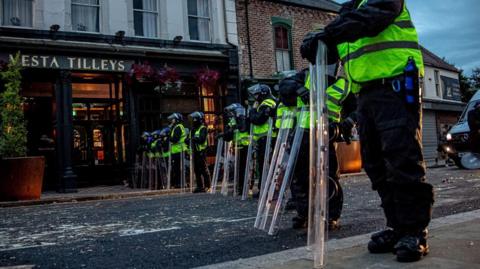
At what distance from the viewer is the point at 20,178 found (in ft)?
35.6

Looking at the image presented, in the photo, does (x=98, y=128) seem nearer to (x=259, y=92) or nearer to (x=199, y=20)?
(x=199, y=20)

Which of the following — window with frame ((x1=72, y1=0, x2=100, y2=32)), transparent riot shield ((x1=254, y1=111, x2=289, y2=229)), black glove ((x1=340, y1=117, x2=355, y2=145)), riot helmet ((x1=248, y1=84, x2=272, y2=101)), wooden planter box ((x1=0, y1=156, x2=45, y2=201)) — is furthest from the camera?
window with frame ((x1=72, y1=0, x2=100, y2=32))

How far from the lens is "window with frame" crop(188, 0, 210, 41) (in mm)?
17531

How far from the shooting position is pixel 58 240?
5184mm

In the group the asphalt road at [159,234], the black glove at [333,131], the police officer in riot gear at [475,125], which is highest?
the black glove at [333,131]

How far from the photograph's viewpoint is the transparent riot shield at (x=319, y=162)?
116 inches

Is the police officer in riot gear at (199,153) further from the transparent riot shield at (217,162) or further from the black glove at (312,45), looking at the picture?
the black glove at (312,45)

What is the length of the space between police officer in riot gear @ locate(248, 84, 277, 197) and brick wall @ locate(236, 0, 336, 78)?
9.01 m

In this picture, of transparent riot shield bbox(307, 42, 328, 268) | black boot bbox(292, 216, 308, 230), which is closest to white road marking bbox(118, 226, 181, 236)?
black boot bbox(292, 216, 308, 230)

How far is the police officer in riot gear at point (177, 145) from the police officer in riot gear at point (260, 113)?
14.1 ft

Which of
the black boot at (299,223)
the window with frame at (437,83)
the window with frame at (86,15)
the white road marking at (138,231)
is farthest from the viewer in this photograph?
the window with frame at (437,83)

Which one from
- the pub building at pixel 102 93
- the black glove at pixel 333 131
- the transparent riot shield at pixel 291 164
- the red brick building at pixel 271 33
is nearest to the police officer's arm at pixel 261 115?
the transparent riot shield at pixel 291 164

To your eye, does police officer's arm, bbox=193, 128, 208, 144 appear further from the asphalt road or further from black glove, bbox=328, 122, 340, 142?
black glove, bbox=328, 122, 340, 142

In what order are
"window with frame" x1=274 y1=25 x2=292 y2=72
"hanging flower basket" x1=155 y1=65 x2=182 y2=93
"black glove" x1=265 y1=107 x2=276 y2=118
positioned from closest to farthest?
"black glove" x1=265 y1=107 x2=276 y2=118, "hanging flower basket" x1=155 y1=65 x2=182 y2=93, "window with frame" x1=274 y1=25 x2=292 y2=72
